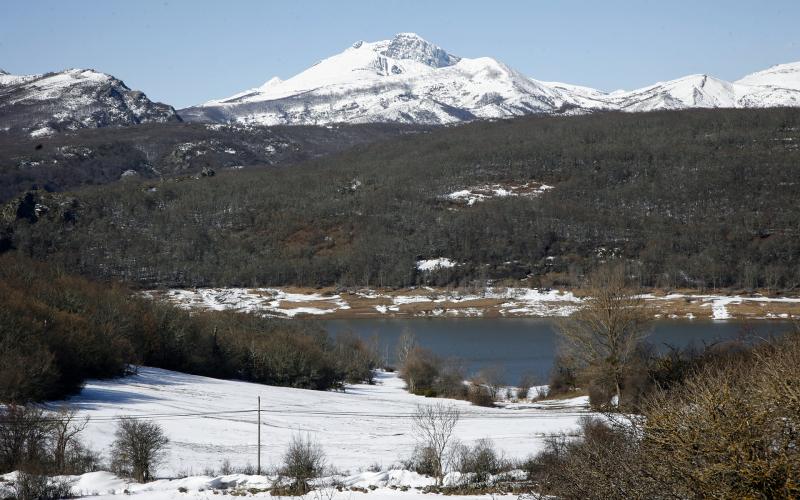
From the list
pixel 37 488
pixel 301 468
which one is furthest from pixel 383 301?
pixel 37 488

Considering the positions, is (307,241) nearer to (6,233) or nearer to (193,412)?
(6,233)

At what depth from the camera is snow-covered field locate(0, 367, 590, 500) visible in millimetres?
18781

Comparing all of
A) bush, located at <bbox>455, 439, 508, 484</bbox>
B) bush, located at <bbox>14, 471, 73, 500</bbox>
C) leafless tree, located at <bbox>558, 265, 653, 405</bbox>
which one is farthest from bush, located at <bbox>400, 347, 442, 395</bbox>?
bush, located at <bbox>14, 471, 73, 500</bbox>

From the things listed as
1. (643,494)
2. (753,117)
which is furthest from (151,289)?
(753,117)

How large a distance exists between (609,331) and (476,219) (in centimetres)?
11739

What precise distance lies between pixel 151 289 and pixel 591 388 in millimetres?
100344

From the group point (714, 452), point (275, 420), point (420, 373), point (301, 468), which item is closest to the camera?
point (714, 452)

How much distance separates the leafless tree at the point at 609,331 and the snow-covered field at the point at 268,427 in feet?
7.82

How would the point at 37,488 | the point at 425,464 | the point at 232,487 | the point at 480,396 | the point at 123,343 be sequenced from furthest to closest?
the point at 480,396 → the point at 123,343 → the point at 425,464 → the point at 232,487 → the point at 37,488

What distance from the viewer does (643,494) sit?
864cm

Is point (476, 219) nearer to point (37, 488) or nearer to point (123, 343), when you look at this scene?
point (123, 343)

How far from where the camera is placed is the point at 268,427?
94.9 ft

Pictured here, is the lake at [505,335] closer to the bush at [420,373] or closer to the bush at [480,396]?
the bush at [420,373]

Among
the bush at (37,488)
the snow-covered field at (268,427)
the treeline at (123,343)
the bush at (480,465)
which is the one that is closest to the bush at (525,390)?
the snow-covered field at (268,427)
